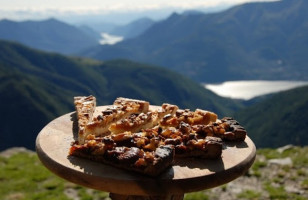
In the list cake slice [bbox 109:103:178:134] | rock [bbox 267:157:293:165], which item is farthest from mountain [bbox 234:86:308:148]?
cake slice [bbox 109:103:178:134]

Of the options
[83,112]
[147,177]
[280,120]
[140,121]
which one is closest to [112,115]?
[140,121]

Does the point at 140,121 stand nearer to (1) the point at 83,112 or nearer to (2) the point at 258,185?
(1) the point at 83,112

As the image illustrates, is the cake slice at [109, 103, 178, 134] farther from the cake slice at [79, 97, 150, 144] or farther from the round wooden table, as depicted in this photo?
the round wooden table

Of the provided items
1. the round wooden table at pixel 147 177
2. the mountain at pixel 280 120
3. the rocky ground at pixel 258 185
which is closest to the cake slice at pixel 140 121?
the round wooden table at pixel 147 177

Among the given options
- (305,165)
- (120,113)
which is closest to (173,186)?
(120,113)

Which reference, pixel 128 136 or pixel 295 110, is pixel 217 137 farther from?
pixel 295 110
